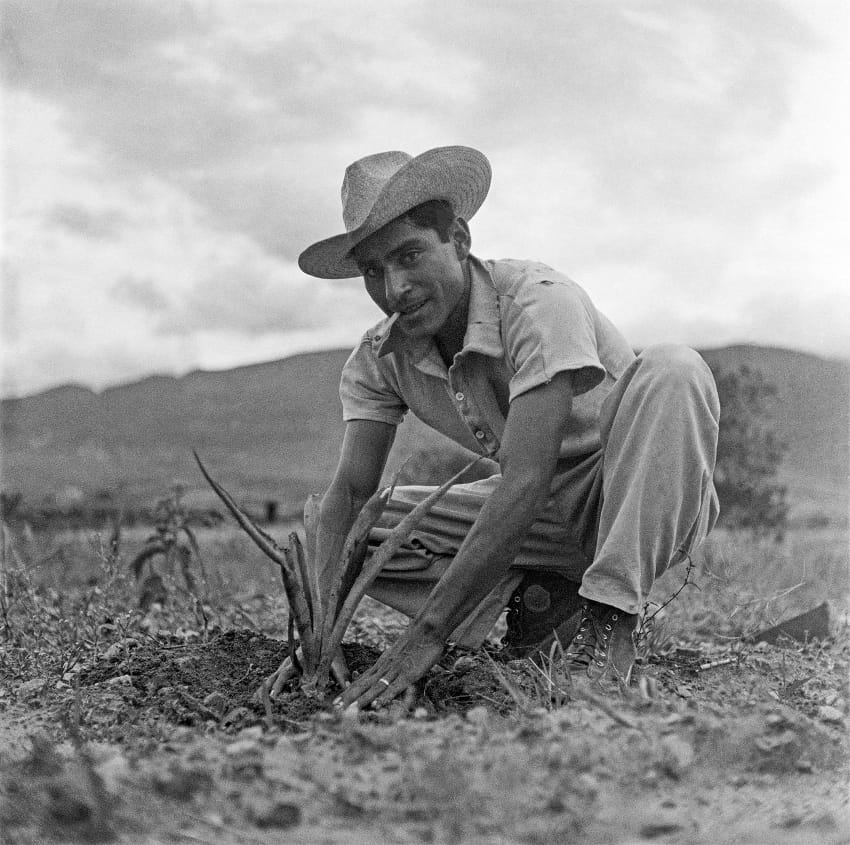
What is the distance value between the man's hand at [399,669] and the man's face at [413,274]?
0.87m

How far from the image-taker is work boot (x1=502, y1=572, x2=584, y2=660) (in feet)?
11.5

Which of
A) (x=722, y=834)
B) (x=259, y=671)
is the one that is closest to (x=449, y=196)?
(x=259, y=671)

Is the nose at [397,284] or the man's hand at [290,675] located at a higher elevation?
the nose at [397,284]

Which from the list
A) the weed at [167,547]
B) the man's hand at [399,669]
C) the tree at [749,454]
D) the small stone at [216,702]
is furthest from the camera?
the tree at [749,454]

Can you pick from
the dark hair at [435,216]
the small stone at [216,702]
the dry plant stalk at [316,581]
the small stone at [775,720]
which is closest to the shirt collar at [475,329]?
the dark hair at [435,216]

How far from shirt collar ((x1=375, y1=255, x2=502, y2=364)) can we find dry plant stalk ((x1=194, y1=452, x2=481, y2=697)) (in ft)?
1.36

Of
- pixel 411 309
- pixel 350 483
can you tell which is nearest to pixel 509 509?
pixel 411 309

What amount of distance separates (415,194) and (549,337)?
54cm

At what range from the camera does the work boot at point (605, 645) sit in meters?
2.75

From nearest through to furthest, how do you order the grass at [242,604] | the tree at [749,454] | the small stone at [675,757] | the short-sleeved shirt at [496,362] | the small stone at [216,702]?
the small stone at [675,757], the small stone at [216,702], the short-sleeved shirt at [496,362], the grass at [242,604], the tree at [749,454]

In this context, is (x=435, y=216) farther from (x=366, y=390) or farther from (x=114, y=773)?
(x=114, y=773)

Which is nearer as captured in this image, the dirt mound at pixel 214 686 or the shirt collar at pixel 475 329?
the dirt mound at pixel 214 686

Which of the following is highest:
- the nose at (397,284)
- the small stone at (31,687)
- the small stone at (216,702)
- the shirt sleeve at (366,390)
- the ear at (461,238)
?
the ear at (461,238)

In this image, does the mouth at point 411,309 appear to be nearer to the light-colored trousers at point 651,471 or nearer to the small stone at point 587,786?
the light-colored trousers at point 651,471
